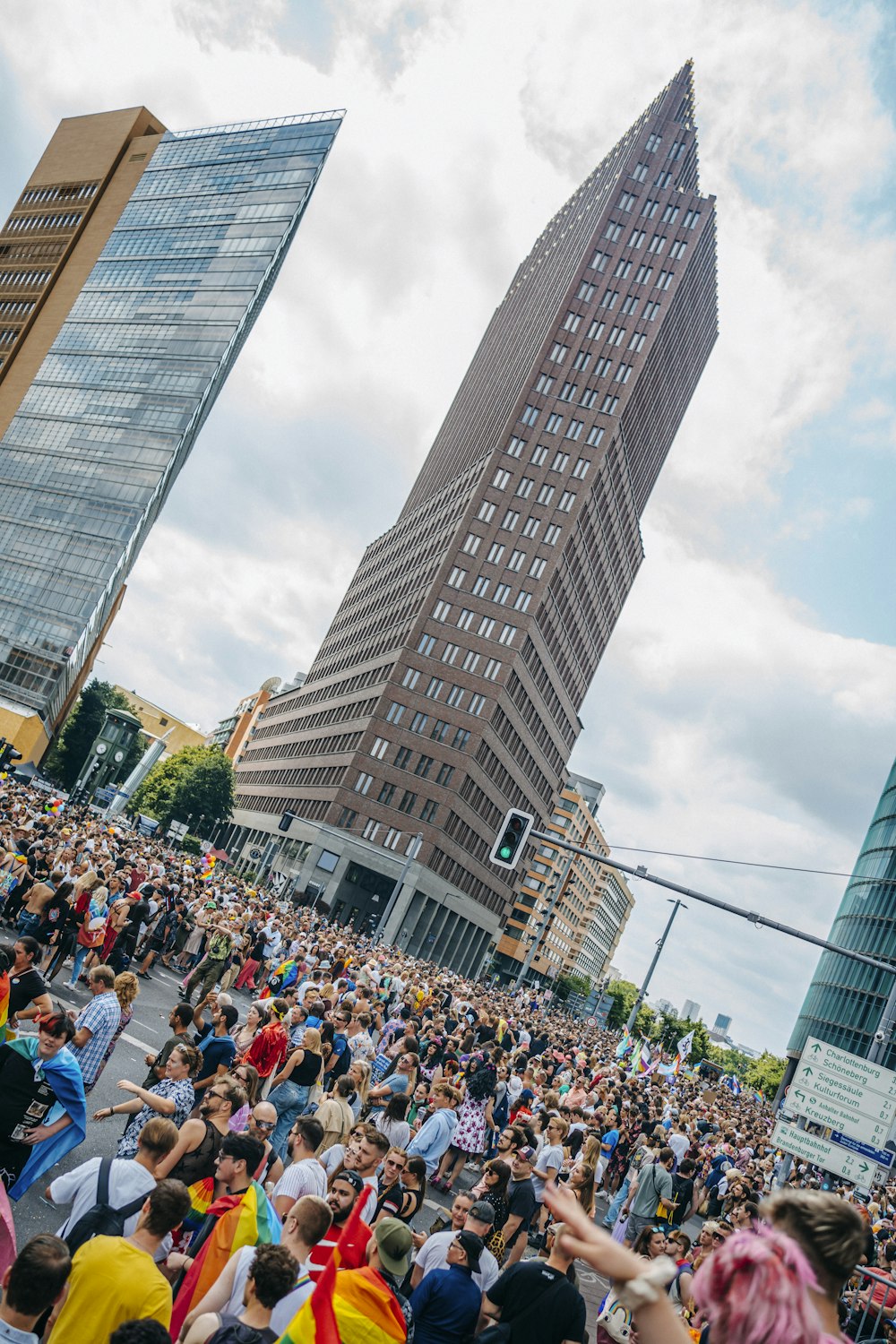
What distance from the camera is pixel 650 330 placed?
280ft

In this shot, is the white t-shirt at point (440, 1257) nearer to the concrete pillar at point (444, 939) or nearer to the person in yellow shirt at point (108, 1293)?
the person in yellow shirt at point (108, 1293)

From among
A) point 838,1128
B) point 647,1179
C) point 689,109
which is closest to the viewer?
point 647,1179

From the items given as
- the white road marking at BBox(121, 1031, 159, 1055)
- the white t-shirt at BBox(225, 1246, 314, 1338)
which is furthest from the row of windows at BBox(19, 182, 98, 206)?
the white t-shirt at BBox(225, 1246, 314, 1338)

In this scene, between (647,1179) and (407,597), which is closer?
(647,1179)

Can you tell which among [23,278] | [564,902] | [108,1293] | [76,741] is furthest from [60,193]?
[108,1293]

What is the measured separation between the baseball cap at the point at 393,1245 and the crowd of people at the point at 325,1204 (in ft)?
0.06

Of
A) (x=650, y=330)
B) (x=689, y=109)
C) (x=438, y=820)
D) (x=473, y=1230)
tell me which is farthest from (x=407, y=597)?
(x=473, y=1230)

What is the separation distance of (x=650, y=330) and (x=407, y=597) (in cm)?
3367

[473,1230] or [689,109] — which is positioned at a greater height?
[689,109]

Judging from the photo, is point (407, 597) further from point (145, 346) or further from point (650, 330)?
point (145, 346)

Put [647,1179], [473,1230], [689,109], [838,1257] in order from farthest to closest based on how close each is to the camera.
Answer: [689,109] < [647,1179] < [473,1230] < [838,1257]

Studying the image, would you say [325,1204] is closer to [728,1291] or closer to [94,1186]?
[94,1186]

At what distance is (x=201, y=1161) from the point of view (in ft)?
21.5

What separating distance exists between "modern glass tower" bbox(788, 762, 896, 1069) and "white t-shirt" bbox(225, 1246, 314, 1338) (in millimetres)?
73412
